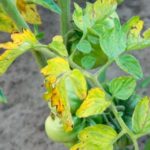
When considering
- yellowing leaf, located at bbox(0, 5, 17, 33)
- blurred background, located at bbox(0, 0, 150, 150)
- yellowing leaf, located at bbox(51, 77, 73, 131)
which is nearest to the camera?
yellowing leaf, located at bbox(51, 77, 73, 131)

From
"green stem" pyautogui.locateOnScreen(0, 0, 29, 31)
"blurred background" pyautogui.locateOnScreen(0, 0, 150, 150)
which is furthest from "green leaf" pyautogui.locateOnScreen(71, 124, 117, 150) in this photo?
"blurred background" pyautogui.locateOnScreen(0, 0, 150, 150)

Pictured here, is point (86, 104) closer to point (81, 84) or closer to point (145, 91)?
point (81, 84)

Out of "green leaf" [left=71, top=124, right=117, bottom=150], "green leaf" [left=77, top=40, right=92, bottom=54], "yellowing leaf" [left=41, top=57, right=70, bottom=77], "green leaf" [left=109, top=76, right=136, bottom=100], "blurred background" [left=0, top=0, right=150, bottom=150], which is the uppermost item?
"yellowing leaf" [left=41, top=57, right=70, bottom=77]

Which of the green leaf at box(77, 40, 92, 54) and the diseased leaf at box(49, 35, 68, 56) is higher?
the diseased leaf at box(49, 35, 68, 56)

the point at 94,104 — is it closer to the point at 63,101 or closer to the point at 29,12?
the point at 63,101

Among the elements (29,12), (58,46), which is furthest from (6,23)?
(58,46)

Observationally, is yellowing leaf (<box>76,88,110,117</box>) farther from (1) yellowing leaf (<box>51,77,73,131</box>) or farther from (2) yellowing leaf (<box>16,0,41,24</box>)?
(2) yellowing leaf (<box>16,0,41,24</box>)

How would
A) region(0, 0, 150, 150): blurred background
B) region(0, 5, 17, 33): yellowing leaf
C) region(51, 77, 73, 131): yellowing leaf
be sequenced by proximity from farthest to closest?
region(0, 0, 150, 150): blurred background → region(0, 5, 17, 33): yellowing leaf → region(51, 77, 73, 131): yellowing leaf

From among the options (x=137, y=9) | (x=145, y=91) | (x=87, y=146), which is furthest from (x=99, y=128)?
(x=137, y=9)
